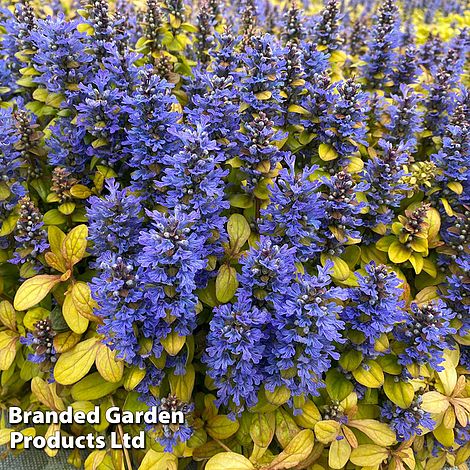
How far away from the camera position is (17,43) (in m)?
3.67

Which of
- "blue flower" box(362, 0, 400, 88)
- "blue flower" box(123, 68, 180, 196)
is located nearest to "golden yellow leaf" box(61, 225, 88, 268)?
"blue flower" box(123, 68, 180, 196)

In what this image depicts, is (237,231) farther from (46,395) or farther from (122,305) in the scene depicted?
(46,395)

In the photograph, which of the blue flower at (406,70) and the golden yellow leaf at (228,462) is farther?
the blue flower at (406,70)

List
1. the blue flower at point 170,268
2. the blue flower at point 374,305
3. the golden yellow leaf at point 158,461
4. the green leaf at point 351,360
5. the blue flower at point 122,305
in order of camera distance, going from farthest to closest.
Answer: the green leaf at point 351,360
the golden yellow leaf at point 158,461
the blue flower at point 374,305
the blue flower at point 122,305
the blue flower at point 170,268

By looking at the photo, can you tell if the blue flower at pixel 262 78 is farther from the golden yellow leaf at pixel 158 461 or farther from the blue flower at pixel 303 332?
the golden yellow leaf at pixel 158 461

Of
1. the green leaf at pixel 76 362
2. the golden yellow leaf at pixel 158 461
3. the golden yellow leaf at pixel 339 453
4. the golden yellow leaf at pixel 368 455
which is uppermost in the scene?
the green leaf at pixel 76 362

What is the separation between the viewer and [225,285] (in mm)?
2865

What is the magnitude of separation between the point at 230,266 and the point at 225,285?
0.59ft

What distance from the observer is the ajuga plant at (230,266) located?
2588 millimetres

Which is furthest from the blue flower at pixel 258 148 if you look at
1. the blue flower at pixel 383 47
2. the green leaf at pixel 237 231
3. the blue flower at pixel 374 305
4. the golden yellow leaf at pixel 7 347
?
the golden yellow leaf at pixel 7 347

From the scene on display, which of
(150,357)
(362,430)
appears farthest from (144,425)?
(362,430)

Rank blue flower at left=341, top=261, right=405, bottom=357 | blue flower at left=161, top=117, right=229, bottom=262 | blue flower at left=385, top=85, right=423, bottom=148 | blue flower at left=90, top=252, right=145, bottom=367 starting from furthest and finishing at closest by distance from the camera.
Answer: blue flower at left=385, top=85, right=423, bottom=148, blue flower at left=341, top=261, right=405, bottom=357, blue flower at left=161, top=117, right=229, bottom=262, blue flower at left=90, top=252, right=145, bottom=367

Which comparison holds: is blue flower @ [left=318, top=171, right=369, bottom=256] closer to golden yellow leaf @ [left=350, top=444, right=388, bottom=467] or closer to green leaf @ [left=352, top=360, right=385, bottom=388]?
green leaf @ [left=352, top=360, right=385, bottom=388]

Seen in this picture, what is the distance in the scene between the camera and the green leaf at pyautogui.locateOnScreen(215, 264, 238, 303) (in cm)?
285
